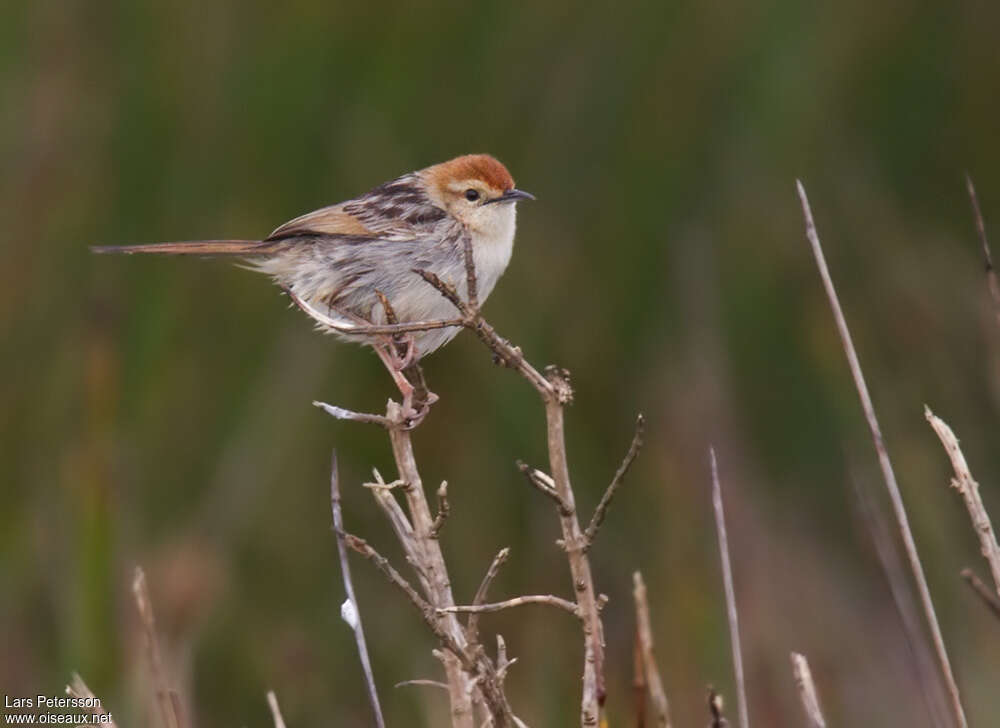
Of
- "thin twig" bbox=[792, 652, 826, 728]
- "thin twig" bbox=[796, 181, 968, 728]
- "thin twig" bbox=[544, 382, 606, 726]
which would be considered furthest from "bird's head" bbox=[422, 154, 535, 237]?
"thin twig" bbox=[792, 652, 826, 728]

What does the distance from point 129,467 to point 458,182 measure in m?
1.65

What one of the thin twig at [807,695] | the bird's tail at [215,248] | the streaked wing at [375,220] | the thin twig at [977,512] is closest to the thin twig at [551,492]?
the thin twig at [807,695]

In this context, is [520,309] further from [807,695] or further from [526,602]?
[807,695]

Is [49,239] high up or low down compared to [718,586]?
up

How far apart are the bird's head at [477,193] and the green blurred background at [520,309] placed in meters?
0.85

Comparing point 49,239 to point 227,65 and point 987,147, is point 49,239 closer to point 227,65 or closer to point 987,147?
point 227,65

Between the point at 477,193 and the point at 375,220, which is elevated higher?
the point at 477,193

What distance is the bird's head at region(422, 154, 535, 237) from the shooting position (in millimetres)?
4484

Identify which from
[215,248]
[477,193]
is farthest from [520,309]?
[215,248]

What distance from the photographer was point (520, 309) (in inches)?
215

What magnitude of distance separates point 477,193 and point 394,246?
381 millimetres

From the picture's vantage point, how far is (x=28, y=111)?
550 centimetres

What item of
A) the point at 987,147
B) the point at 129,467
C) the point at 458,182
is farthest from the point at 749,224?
the point at 129,467

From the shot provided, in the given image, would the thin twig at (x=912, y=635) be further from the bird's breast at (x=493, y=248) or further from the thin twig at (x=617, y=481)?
the bird's breast at (x=493, y=248)
